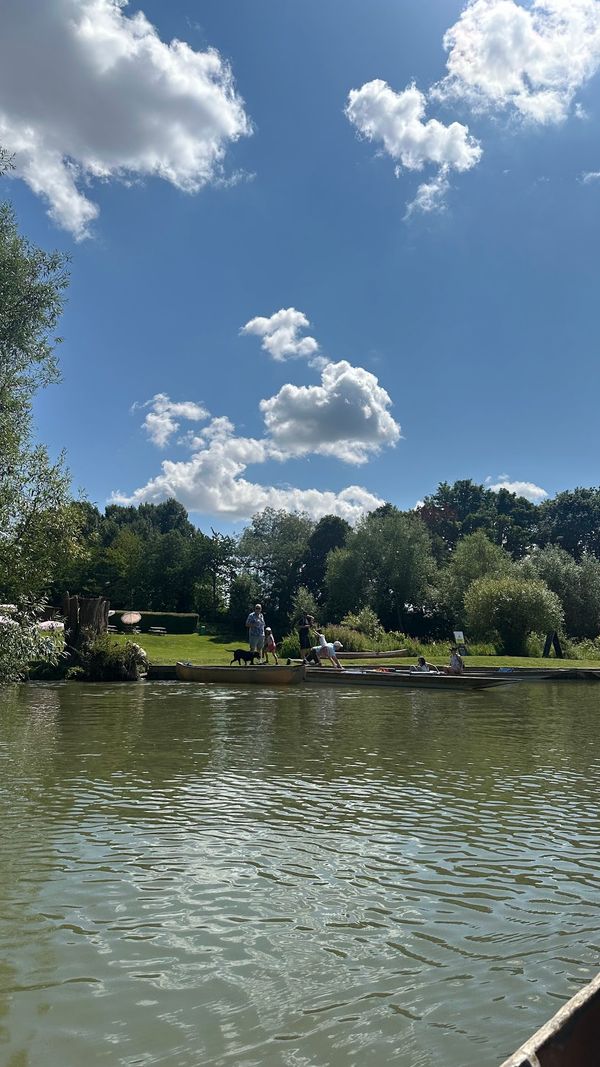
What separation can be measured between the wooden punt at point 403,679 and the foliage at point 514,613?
14404 millimetres

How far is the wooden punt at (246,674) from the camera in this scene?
24.6 m

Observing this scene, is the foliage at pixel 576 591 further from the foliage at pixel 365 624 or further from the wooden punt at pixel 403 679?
the wooden punt at pixel 403 679

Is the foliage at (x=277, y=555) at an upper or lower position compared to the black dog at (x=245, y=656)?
upper

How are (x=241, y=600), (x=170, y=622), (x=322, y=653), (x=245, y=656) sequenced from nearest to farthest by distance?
1. (x=322, y=653)
2. (x=245, y=656)
3. (x=170, y=622)
4. (x=241, y=600)

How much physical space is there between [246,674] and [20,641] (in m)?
11.1

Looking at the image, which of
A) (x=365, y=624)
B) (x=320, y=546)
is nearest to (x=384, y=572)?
(x=365, y=624)

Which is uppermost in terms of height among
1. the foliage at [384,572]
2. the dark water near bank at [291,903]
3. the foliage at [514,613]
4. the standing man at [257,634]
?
the foliage at [384,572]

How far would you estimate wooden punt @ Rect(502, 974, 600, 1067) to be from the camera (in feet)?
7.35

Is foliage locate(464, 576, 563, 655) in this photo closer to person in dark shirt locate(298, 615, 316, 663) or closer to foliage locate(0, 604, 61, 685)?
person in dark shirt locate(298, 615, 316, 663)

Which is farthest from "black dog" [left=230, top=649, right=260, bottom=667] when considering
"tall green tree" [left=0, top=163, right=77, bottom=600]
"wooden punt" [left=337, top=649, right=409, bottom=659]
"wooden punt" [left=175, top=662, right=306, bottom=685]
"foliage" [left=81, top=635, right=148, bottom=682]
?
"tall green tree" [left=0, top=163, right=77, bottom=600]

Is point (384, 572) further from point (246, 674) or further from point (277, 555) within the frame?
point (246, 674)

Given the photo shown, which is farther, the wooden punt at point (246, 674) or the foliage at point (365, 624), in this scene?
the foliage at point (365, 624)

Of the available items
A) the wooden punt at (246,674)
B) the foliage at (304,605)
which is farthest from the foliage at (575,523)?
the wooden punt at (246,674)

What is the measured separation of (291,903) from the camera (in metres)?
5.70
